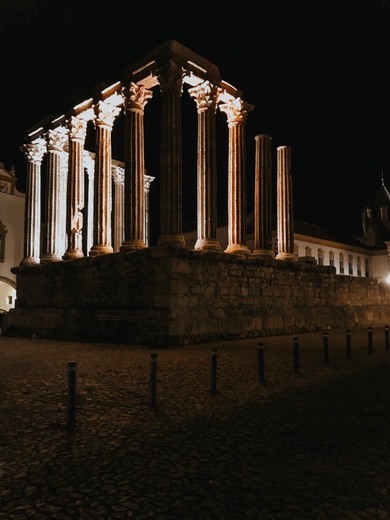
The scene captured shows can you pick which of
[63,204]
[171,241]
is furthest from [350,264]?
[171,241]

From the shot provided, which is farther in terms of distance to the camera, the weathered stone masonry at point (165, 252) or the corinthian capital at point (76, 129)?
the corinthian capital at point (76, 129)

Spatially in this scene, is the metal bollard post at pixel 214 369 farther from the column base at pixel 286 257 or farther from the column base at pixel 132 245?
the column base at pixel 286 257

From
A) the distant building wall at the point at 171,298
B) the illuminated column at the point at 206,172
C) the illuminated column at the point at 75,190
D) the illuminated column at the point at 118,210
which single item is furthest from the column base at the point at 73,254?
the illuminated column at the point at 206,172

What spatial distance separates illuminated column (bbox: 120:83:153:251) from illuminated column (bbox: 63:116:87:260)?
4.17m

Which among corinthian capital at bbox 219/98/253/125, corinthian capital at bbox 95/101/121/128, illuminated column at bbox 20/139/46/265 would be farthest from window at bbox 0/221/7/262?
corinthian capital at bbox 219/98/253/125

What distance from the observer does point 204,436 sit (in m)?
5.41

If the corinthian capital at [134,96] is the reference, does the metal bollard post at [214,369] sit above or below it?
below

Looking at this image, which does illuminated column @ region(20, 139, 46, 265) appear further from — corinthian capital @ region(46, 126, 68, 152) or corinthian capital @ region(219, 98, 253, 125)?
corinthian capital @ region(219, 98, 253, 125)

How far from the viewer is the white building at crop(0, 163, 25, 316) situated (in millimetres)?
34250

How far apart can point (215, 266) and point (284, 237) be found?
22.4ft

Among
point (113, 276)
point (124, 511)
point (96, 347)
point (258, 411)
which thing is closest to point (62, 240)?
point (113, 276)

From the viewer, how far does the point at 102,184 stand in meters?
19.3

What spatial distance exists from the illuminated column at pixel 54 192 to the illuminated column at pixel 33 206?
3.91ft

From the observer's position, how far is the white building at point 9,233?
112ft
